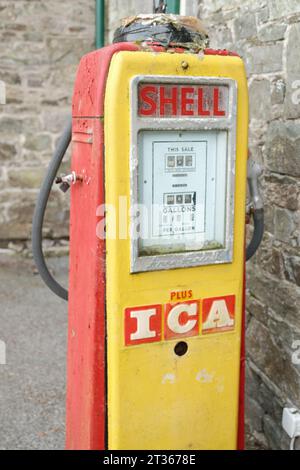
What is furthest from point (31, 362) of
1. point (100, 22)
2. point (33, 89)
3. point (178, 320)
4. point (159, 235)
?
point (100, 22)

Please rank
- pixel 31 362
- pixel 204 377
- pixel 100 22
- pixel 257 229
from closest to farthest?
pixel 204 377 → pixel 257 229 → pixel 31 362 → pixel 100 22

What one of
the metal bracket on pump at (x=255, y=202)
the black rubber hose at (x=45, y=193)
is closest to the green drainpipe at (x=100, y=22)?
the black rubber hose at (x=45, y=193)

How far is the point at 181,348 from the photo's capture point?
1895 mm

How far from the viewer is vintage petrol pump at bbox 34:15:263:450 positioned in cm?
171

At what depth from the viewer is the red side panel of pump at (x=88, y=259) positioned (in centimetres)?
173

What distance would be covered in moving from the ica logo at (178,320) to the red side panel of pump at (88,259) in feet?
0.34

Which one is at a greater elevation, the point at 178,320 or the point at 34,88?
the point at 34,88

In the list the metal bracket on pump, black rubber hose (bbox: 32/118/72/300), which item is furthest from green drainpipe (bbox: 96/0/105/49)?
the metal bracket on pump

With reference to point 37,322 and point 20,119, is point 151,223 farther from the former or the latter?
point 20,119

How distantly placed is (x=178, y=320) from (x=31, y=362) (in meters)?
2.01

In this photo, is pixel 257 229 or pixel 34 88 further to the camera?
pixel 34 88

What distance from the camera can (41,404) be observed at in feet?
10.2

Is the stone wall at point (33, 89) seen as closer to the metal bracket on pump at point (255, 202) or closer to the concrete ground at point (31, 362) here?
the concrete ground at point (31, 362)

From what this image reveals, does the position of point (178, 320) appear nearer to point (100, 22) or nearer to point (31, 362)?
point (31, 362)
